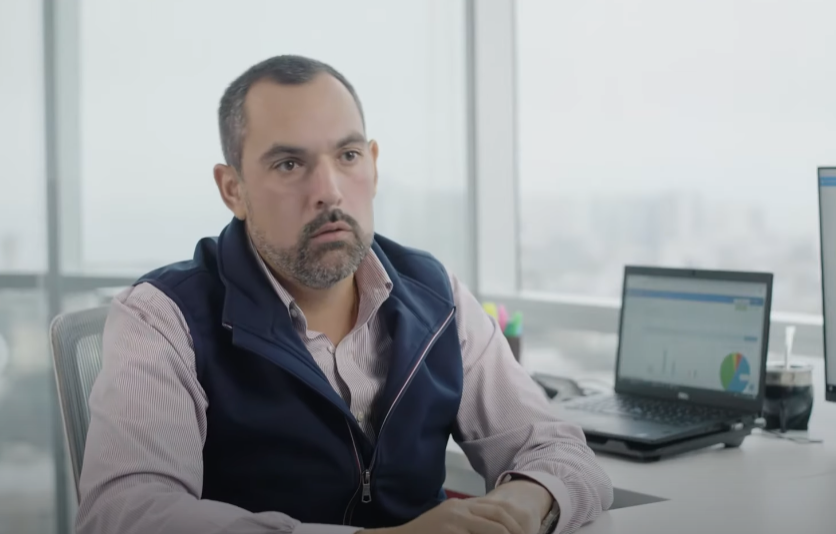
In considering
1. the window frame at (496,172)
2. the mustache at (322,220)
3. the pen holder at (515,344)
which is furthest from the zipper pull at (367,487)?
the window frame at (496,172)

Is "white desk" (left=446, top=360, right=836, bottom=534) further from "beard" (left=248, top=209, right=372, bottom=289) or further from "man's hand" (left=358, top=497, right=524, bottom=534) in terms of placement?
"beard" (left=248, top=209, right=372, bottom=289)

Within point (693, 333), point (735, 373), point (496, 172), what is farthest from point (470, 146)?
point (735, 373)

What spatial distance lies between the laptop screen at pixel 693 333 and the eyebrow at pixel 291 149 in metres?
0.79

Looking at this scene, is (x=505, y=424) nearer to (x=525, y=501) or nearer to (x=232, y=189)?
(x=525, y=501)

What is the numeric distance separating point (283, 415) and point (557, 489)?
1.29ft

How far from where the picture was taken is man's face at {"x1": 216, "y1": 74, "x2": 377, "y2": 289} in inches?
56.4

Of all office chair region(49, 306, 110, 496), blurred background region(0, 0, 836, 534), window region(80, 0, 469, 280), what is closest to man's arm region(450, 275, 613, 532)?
office chair region(49, 306, 110, 496)

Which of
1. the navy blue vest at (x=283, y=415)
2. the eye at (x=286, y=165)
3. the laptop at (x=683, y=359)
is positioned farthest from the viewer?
the laptop at (x=683, y=359)

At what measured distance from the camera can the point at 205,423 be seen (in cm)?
134

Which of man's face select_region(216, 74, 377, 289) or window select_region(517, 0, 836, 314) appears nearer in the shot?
man's face select_region(216, 74, 377, 289)

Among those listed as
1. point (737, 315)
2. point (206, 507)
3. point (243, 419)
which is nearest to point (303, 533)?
point (206, 507)

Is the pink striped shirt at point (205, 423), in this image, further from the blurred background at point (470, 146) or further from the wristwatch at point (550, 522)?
the blurred background at point (470, 146)

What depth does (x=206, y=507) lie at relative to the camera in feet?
3.75

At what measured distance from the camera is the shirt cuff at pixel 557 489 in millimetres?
1234
